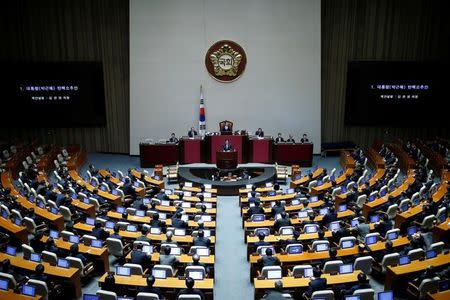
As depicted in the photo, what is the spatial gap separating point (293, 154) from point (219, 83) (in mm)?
5633

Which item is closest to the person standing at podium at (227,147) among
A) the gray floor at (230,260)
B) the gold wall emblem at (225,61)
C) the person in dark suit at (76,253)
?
the gray floor at (230,260)

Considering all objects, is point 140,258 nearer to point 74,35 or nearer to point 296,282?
point 296,282

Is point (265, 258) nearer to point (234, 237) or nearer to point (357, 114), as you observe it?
point (234, 237)

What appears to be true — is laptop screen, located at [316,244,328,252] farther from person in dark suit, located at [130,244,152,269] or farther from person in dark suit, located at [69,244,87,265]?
person in dark suit, located at [69,244,87,265]

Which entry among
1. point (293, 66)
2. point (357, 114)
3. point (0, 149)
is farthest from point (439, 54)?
point (0, 149)

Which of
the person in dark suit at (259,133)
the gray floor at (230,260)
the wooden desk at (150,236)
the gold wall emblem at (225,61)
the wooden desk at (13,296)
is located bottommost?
the gray floor at (230,260)

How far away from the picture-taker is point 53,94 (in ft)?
81.6

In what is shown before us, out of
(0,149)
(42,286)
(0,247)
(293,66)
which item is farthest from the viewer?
(293,66)

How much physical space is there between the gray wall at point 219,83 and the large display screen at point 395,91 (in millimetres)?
2270

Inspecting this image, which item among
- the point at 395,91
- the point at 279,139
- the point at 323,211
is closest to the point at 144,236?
the point at 323,211

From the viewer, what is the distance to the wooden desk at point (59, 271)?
34.4 feet

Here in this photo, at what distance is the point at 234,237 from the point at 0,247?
684 cm

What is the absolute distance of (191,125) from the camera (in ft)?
82.2

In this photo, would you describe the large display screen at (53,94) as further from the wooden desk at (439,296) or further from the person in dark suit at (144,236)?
the wooden desk at (439,296)
